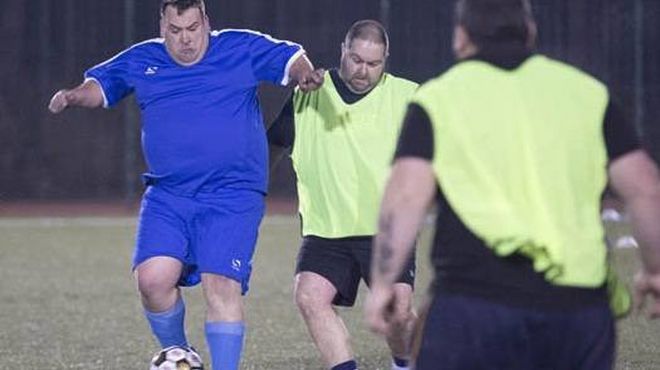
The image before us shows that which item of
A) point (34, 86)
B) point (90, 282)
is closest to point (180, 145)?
point (90, 282)

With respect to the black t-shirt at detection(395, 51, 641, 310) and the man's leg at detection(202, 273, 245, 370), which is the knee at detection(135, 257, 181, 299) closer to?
the man's leg at detection(202, 273, 245, 370)

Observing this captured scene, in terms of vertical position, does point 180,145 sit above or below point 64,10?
above

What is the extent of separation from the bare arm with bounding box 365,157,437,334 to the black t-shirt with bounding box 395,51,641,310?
1.7 inches

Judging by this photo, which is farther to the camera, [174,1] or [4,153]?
[4,153]

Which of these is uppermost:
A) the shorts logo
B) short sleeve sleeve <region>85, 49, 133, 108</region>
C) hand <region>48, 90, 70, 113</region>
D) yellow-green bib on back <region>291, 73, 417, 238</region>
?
short sleeve sleeve <region>85, 49, 133, 108</region>

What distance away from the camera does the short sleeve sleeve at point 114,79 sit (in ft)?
25.0

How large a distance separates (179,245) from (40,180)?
13189 millimetres

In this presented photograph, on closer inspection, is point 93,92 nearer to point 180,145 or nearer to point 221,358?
point 180,145

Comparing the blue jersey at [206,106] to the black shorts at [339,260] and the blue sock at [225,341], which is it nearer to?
the black shorts at [339,260]

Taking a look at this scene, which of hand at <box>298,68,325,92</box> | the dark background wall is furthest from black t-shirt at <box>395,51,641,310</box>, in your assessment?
the dark background wall

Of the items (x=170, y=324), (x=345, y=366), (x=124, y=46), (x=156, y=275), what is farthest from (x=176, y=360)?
(x=124, y=46)

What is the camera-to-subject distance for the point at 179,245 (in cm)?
740

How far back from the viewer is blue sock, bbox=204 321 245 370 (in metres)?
7.36

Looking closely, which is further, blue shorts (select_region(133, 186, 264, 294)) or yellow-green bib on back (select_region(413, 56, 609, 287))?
blue shorts (select_region(133, 186, 264, 294))
